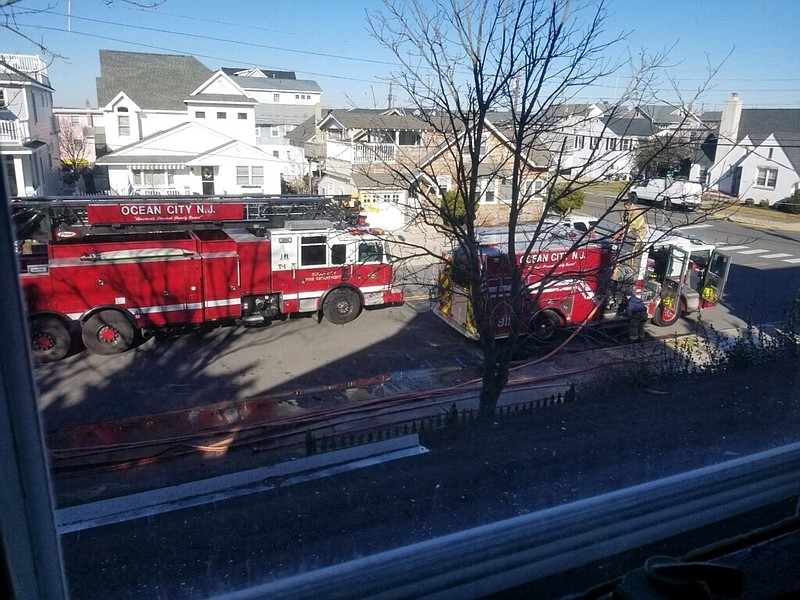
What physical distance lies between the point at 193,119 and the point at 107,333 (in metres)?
2.29

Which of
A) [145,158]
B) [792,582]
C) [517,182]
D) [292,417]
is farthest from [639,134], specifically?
[145,158]

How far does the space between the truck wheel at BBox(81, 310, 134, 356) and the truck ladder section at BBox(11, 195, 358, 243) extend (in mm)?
913

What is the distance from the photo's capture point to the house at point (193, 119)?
5.32 meters

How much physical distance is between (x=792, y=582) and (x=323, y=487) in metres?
1.32

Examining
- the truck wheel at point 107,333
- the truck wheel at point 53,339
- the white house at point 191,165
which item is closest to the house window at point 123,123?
the white house at point 191,165

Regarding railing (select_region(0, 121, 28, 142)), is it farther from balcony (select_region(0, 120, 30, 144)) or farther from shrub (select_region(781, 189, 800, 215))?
shrub (select_region(781, 189, 800, 215))

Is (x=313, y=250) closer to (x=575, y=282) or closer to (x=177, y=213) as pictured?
(x=177, y=213)

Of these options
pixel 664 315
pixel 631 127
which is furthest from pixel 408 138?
pixel 664 315

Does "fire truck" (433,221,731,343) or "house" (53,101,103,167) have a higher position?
"house" (53,101,103,167)

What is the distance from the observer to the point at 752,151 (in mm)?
8164

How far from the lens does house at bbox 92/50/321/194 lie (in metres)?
5.32

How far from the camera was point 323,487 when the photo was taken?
73.0 inches

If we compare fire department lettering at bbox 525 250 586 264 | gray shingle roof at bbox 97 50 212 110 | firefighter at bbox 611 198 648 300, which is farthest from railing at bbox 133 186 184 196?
firefighter at bbox 611 198 648 300

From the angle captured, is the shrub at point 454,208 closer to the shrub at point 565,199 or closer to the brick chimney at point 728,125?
the shrub at point 565,199
